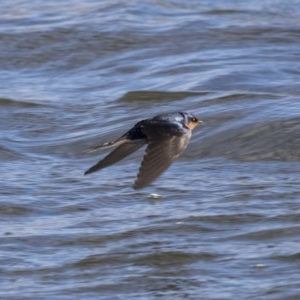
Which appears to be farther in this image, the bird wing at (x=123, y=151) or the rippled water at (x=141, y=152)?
the bird wing at (x=123, y=151)

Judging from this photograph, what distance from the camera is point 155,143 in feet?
16.4

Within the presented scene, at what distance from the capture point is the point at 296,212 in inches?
218

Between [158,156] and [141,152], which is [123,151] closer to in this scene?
[158,156]

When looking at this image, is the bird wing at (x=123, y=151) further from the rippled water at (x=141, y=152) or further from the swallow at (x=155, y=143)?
the rippled water at (x=141, y=152)

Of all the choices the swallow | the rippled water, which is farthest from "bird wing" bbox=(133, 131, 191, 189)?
the rippled water

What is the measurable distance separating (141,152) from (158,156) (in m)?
2.00

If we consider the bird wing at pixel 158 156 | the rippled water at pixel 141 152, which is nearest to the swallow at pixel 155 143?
the bird wing at pixel 158 156

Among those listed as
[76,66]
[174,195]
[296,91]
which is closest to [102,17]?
[76,66]

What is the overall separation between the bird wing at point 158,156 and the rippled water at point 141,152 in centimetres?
42

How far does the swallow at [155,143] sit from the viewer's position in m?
4.80

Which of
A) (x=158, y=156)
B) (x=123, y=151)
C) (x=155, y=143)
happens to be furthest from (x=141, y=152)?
(x=158, y=156)

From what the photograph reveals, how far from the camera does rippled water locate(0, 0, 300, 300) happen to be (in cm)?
483

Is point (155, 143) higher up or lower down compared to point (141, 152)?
higher up

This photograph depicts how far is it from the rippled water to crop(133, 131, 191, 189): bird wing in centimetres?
42
